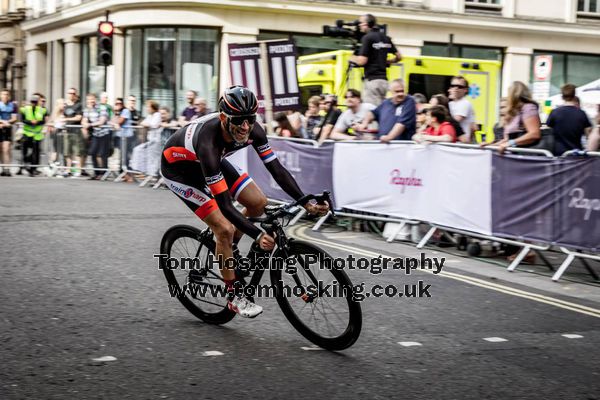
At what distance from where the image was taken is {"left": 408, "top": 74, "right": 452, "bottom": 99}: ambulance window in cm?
1809

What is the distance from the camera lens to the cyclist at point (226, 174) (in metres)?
5.69

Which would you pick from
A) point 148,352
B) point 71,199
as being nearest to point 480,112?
point 71,199

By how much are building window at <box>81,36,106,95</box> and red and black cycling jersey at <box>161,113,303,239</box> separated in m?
Answer: 27.6

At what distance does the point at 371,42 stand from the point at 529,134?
4511 millimetres

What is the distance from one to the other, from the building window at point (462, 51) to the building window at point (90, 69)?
1247cm

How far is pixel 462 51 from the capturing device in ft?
104

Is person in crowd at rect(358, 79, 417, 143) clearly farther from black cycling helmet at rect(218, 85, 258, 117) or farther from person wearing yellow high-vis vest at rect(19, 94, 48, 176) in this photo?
person wearing yellow high-vis vest at rect(19, 94, 48, 176)

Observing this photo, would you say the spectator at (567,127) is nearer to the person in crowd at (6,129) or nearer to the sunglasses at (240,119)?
the sunglasses at (240,119)

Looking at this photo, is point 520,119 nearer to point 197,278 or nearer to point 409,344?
point 409,344

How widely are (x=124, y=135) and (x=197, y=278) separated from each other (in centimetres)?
1426

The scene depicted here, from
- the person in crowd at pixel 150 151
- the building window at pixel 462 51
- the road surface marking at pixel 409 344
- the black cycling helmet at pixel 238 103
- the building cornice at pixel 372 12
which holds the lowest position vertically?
the road surface marking at pixel 409 344

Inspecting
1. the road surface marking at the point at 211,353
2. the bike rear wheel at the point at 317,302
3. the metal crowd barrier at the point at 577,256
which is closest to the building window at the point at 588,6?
the metal crowd barrier at the point at 577,256

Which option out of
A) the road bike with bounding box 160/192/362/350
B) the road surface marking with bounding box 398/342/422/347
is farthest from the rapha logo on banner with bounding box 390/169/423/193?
the road surface marking with bounding box 398/342/422/347

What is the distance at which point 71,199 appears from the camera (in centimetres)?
1510
